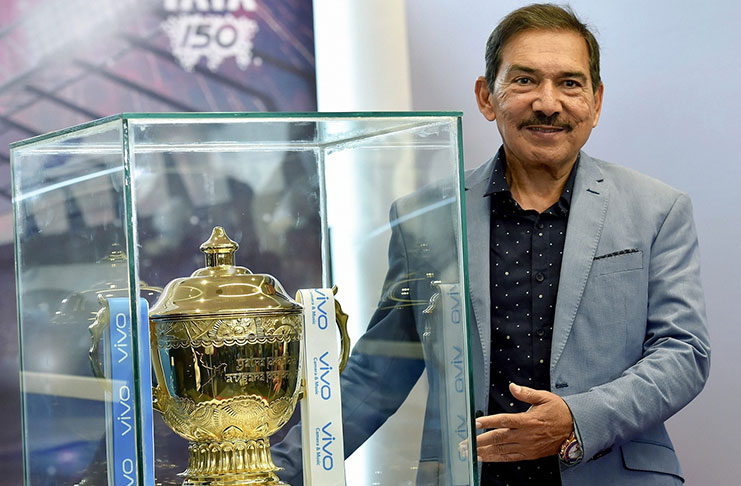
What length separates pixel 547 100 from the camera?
1778mm

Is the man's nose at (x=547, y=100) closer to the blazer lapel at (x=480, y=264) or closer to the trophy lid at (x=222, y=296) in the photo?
the blazer lapel at (x=480, y=264)

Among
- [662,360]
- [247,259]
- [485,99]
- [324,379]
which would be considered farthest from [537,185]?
[324,379]

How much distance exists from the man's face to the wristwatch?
0.51 meters

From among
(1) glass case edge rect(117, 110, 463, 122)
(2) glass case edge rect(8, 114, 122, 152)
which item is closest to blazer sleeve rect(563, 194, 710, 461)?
(1) glass case edge rect(117, 110, 463, 122)

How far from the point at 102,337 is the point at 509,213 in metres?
0.89

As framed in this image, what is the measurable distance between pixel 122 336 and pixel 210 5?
8.87ft

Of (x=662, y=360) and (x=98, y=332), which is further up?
(x=98, y=332)

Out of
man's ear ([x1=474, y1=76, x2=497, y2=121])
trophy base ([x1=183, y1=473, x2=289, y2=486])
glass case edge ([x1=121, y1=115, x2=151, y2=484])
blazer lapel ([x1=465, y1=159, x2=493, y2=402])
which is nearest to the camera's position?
glass case edge ([x1=121, y1=115, x2=151, y2=484])

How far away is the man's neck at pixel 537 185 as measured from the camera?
1862 mm

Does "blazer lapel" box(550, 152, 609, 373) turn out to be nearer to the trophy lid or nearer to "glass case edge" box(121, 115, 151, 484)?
the trophy lid

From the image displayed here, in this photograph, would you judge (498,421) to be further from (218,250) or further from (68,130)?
(68,130)

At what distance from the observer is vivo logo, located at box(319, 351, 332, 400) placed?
1260 mm

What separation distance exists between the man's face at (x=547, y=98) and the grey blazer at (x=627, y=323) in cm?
12

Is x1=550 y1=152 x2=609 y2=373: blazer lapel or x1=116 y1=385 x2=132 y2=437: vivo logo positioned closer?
x1=116 y1=385 x2=132 y2=437: vivo logo
